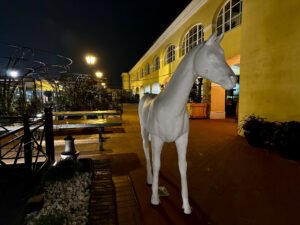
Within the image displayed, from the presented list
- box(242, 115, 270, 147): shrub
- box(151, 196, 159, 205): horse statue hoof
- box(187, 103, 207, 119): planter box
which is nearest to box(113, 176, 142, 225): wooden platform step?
box(151, 196, 159, 205): horse statue hoof

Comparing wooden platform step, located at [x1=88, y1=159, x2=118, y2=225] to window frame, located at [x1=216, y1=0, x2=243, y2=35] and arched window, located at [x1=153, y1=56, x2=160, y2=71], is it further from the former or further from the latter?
arched window, located at [x1=153, y1=56, x2=160, y2=71]

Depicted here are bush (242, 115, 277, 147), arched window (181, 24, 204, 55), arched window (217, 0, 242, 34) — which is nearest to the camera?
bush (242, 115, 277, 147)

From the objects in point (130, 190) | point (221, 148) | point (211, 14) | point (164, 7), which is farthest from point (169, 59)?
point (130, 190)

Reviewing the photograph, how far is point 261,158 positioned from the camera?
154 inches

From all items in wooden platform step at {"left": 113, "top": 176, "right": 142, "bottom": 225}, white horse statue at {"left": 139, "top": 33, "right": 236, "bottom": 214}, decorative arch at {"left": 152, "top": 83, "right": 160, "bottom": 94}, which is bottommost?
wooden platform step at {"left": 113, "top": 176, "right": 142, "bottom": 225}

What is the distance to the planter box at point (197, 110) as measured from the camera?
9562 millimetres

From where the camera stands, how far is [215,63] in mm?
1491

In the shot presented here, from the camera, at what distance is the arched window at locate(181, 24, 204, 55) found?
10.2m

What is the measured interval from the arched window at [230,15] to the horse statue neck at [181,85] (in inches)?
279

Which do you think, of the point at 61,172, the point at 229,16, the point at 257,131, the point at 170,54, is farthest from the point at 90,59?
the point at 170,54

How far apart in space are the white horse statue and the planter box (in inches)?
303

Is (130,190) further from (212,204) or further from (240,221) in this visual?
(240,221)

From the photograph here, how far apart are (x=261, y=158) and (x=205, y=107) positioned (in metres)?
5.91

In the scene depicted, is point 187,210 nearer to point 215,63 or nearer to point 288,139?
point 215,63
